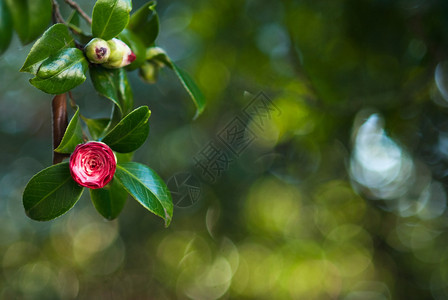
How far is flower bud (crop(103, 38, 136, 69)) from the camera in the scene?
52 centimetres

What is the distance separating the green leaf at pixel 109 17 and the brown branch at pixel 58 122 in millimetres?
90

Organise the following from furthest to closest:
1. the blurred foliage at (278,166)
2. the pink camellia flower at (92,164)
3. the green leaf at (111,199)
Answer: the blurred foliage at (278,166)
the green leaf at (111,199)
the pink camellia flower at (92,164)

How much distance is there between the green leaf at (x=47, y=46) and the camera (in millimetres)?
460

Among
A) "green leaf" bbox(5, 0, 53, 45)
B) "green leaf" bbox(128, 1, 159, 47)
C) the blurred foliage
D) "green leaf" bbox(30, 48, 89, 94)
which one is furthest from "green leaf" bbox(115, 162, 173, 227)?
the blurred foliage

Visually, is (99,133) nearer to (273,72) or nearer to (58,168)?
(58,168)

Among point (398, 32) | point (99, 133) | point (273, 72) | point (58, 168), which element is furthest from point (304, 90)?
point (58, 168)

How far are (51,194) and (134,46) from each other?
239 millimetres

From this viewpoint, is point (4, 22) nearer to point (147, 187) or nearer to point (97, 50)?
point (97, 50)

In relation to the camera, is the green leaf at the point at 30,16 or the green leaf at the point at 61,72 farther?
the green leaf at the point at 30,16

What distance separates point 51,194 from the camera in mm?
466

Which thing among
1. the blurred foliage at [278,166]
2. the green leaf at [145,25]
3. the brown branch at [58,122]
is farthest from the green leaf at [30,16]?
the blurred foliage at [278,166]

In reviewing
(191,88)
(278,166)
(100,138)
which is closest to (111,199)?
(100,138)

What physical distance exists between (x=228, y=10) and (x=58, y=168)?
4.54ft

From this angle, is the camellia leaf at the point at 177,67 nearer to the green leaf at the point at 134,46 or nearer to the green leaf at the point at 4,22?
the green leaf at the point at 134,46
